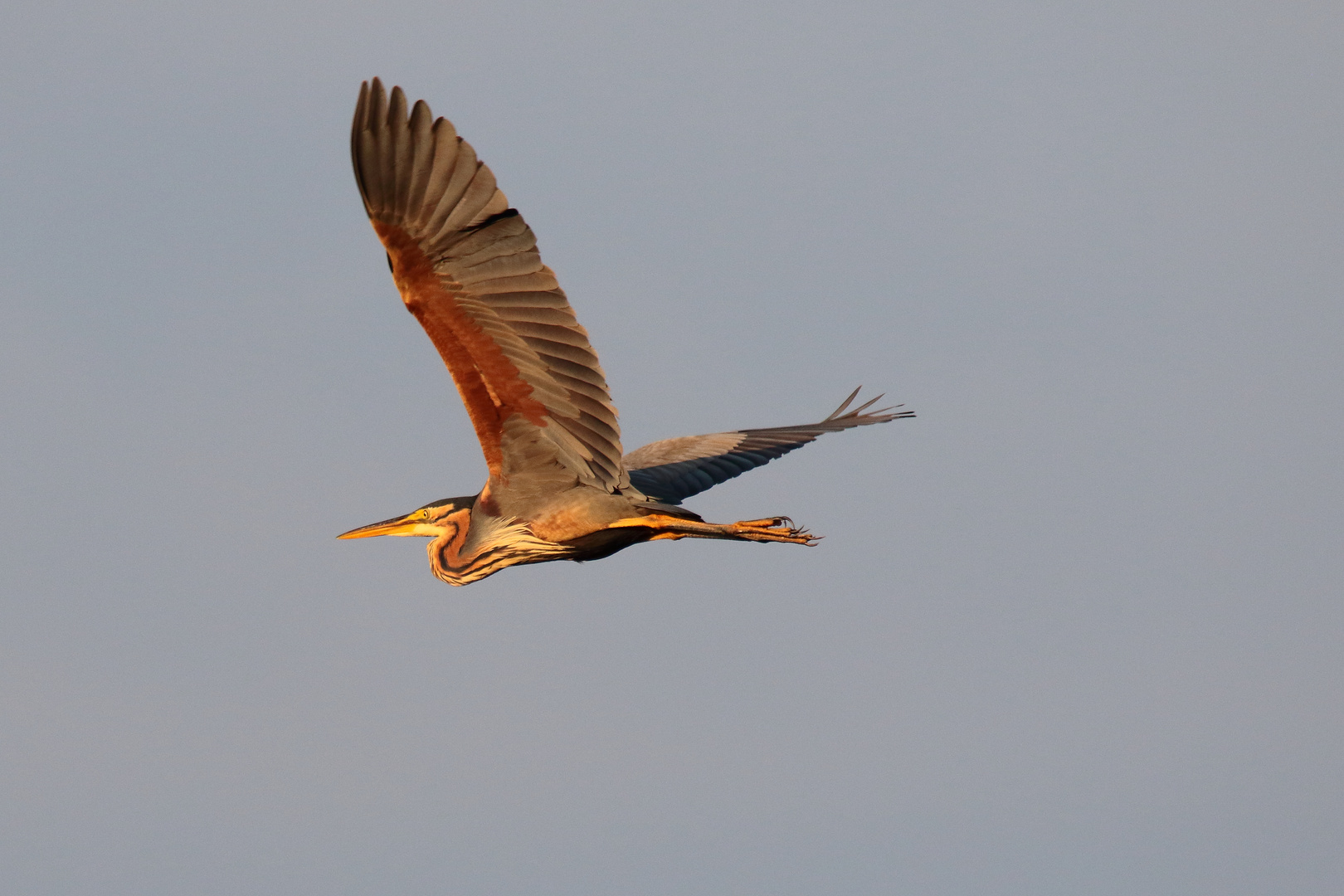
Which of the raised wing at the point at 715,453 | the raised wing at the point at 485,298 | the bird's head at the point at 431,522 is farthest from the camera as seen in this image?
the raised wing at the point at 715,453

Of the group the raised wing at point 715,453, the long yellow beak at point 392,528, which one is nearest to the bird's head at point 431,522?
the long yellow beak at point 392,528

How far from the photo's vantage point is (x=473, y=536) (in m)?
9.99

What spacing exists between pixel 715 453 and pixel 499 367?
15.1 feet

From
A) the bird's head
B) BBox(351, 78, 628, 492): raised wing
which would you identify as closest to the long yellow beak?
the bird's head

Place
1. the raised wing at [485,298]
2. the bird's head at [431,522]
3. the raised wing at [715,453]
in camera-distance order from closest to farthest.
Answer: the raised wing at [485,298], the bird's head at [431,522], the raised wing at [715,453]

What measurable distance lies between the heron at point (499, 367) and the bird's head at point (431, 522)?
0.5 inches

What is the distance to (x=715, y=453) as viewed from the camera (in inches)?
516

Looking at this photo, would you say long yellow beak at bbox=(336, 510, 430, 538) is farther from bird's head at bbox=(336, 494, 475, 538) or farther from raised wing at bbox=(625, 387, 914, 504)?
raised wing at bbox=(625, 387, 914, 504)

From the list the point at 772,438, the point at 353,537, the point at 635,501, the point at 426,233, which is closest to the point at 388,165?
the point at 426,233

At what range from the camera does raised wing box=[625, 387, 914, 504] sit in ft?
39.6

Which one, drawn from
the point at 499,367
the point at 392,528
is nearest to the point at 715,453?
the point at 392,528

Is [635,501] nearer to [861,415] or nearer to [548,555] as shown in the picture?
[548,555]

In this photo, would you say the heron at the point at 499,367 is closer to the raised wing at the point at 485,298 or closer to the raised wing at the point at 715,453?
the raised wing at the point at 485,298

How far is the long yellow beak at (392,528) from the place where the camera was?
1091 cm
